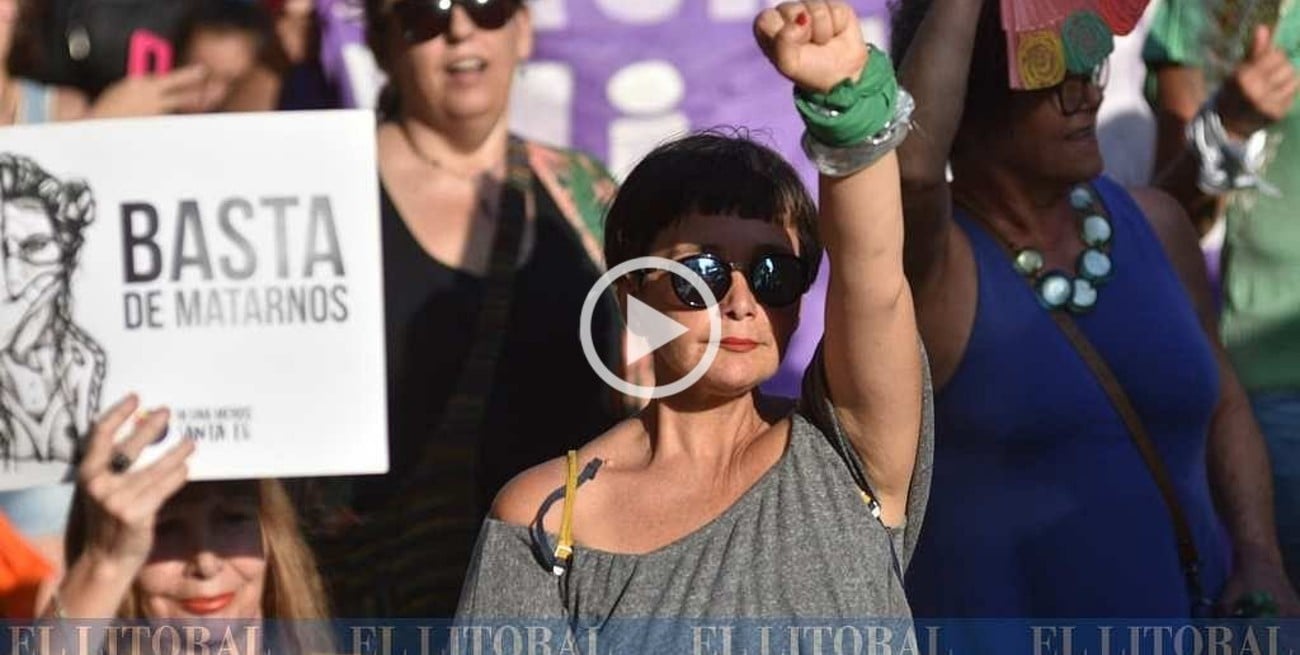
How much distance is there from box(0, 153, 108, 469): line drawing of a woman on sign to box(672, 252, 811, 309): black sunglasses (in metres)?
1.29

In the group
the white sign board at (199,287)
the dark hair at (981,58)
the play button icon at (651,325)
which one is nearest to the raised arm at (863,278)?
the play button icon at (651,325)

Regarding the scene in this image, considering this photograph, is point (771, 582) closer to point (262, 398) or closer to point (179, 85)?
point (262, 398)

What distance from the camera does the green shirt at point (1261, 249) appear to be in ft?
13.6

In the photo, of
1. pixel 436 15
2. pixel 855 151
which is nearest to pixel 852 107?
pixel 855 151

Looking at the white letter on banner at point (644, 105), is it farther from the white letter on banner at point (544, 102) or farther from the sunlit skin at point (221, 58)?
the sunlit skin at point (221, 58)

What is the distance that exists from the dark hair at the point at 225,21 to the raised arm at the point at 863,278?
1849 millimetres

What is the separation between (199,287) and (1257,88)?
1.97 meters

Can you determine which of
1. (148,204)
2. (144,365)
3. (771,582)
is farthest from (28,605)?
(771,582)

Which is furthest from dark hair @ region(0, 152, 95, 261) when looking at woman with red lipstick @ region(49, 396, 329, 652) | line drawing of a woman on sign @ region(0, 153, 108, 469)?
woman with red lipstick @ region(49, 396, 329, 652)

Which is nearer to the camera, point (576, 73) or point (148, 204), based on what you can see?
point (148, 204)

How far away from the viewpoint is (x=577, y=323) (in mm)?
4051

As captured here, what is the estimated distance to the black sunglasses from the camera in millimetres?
2811

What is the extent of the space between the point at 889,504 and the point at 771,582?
0.68 feet

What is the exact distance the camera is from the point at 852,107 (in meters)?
2.53
